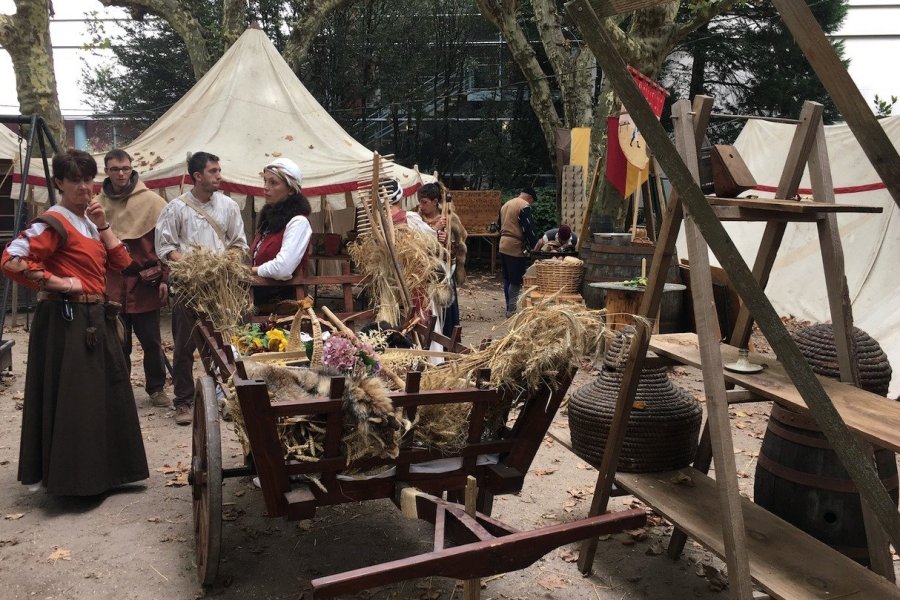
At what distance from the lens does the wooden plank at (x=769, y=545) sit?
256cm

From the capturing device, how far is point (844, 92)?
186 cm

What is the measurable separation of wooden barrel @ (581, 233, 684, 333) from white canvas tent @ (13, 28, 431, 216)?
2739 millimetres

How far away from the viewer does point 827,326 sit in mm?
3242

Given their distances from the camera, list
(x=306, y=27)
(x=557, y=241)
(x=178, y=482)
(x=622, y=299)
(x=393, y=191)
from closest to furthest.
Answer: (x=178, y=482) < (x=393, y=191) < (x=622, y=299) < (x=557, y=241) < (x=306, y=27)

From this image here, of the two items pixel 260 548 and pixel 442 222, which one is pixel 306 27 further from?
pixel 260 548

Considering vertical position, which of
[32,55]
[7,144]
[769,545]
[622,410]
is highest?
[32,55]

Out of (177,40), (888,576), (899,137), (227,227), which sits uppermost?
(177,40)

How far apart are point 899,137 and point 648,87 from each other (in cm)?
386

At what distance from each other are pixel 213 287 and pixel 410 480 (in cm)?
201

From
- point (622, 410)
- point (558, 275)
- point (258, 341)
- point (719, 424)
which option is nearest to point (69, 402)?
point (258, 341)

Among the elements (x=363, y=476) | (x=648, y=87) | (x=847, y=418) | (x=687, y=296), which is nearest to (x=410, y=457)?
(x=363, y=476)

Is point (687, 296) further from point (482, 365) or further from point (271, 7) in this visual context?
point (271, 7)

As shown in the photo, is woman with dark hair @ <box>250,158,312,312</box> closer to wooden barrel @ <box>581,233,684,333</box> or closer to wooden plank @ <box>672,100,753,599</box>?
wooden plank @ <box>672,100,753,599</box>

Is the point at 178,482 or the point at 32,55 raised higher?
the point at 32,55
